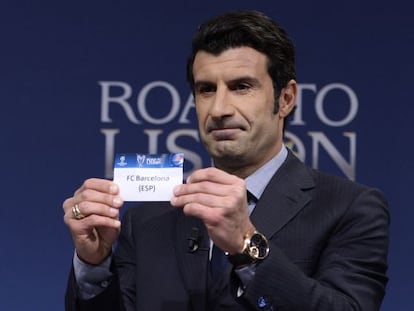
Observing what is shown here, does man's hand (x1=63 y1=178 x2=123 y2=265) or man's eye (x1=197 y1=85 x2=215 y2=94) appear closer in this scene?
man's hand (x1=63 y1=178 x2=123 y2=265)

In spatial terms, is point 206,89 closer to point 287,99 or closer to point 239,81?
point 239,81

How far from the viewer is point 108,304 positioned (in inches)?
75.4

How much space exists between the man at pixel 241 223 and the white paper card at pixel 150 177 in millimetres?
28

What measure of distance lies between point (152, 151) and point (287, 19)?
0.57 m

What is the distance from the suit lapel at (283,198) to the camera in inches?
75.7

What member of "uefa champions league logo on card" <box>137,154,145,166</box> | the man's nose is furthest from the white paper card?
the man's nose

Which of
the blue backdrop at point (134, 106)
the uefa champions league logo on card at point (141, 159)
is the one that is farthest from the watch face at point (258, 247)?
the blue backdrop at point (134, 106)

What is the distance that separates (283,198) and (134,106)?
106 centimetres

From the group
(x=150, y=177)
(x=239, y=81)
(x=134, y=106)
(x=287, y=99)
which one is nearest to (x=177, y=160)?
(x=150, y=177)

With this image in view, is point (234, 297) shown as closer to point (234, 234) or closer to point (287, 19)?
point (234, 234)

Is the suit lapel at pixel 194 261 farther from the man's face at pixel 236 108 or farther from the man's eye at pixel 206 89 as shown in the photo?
the man's eye at pixel 206 89

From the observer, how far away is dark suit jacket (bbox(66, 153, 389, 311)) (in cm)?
176

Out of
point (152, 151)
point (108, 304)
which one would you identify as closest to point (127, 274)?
point (108, 304)

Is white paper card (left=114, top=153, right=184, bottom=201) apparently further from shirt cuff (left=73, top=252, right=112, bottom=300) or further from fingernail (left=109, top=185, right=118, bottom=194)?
shirt cuff (left=73, top=252, right=112, bottom=300)
